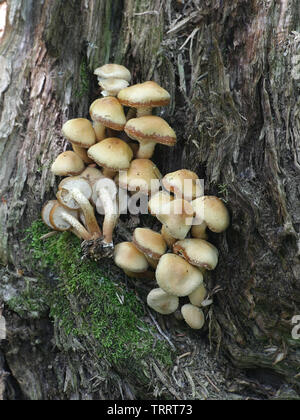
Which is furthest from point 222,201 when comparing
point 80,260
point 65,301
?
point 65,301

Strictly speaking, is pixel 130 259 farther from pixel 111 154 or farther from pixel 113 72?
pixel 113 72

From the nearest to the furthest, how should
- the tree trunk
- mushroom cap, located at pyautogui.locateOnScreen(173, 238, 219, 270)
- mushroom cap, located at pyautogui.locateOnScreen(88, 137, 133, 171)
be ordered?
1. the tree trunk
2. mushroom cap, located at pyautogui.locateOnScreen(173, 238, 219, 270)
3. mushroom cap, located at pyautogui.locateOnScreen(88, 137, 133, 171)

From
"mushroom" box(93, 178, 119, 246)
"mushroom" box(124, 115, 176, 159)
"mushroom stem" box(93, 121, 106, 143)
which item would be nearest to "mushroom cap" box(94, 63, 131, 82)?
"mushroom stem" box(93, 121, 106, 143)

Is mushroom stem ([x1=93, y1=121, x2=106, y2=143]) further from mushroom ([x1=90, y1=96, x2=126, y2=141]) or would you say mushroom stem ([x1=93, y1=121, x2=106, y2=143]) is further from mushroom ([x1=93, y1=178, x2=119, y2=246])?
mushroom ([x1=93, y1=178, x2=119, y2=246])

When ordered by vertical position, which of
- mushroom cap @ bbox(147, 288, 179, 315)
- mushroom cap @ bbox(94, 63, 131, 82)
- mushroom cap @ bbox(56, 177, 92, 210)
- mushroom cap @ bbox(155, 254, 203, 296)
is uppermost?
mushroom cap @ bbox(94, 63, 131, 82)

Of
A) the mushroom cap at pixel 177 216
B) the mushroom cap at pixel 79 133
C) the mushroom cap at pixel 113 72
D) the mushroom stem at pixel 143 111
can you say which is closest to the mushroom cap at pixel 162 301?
the mushroom cap at pixel 177 216

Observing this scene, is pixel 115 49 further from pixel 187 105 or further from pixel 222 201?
pixel 222 201

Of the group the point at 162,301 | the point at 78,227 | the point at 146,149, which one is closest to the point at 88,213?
the point at 78,227
